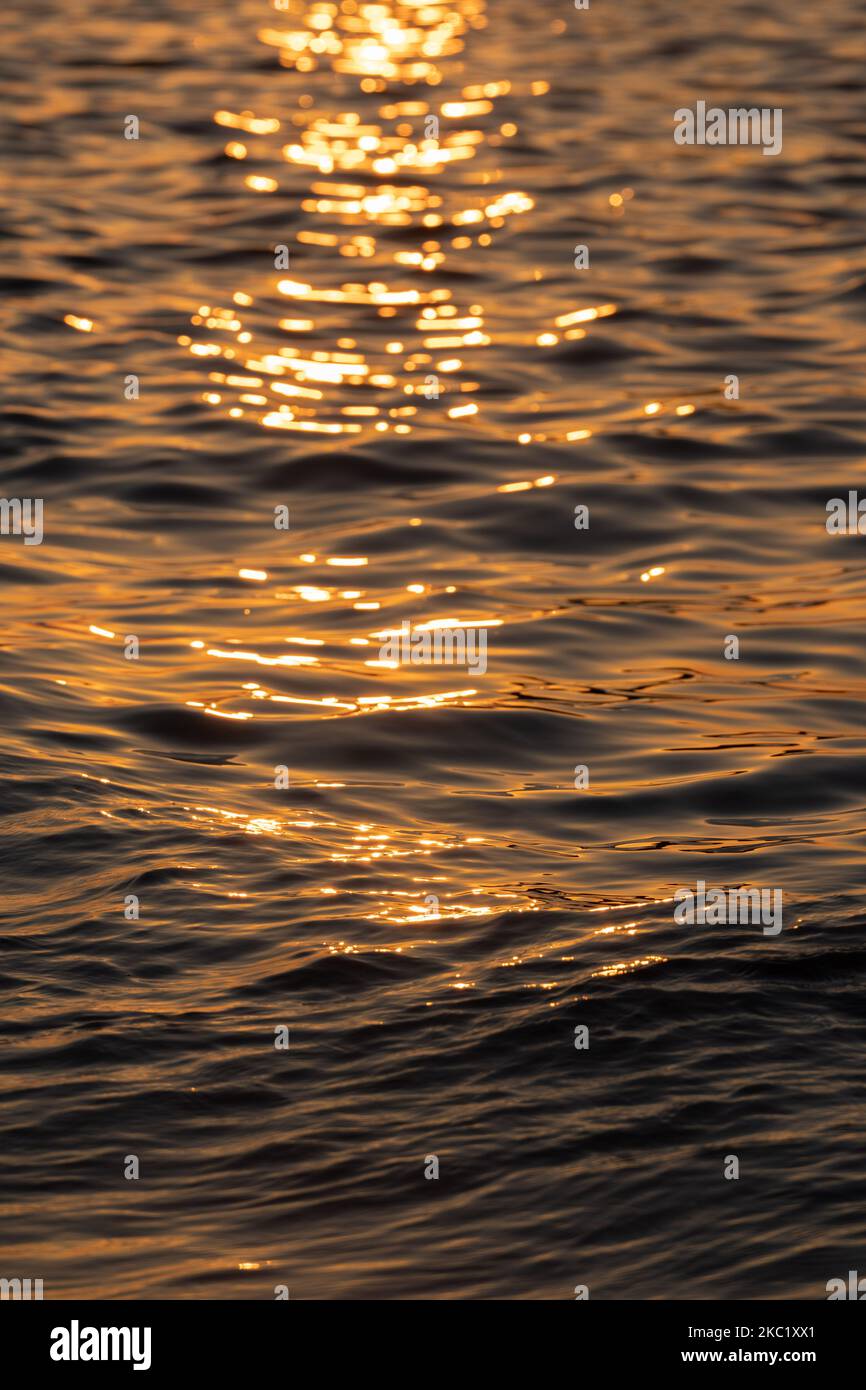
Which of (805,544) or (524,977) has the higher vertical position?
(805,544)

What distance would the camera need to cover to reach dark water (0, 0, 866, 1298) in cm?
621

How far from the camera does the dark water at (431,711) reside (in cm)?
621

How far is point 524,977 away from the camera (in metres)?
7.23

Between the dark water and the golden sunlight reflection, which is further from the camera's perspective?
the golden sunlight reflection

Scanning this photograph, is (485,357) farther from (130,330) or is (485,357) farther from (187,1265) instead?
(187,1265)

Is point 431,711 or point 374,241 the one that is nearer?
point 431,711

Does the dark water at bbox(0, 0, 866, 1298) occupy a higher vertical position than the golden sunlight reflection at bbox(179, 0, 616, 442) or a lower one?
lower

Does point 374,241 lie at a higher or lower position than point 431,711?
higher

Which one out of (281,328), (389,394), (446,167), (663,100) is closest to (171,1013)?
(389,394)

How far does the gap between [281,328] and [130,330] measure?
0.98m

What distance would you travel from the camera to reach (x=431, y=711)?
9664mm

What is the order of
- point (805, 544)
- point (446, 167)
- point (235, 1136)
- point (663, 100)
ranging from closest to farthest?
point (235, 1136) < point (805, 544) < point (446, 167) < point (663, 100)

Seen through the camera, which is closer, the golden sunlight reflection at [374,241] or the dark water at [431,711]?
the dark water at [431,711]

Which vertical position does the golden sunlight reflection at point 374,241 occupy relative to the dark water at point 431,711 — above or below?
above
